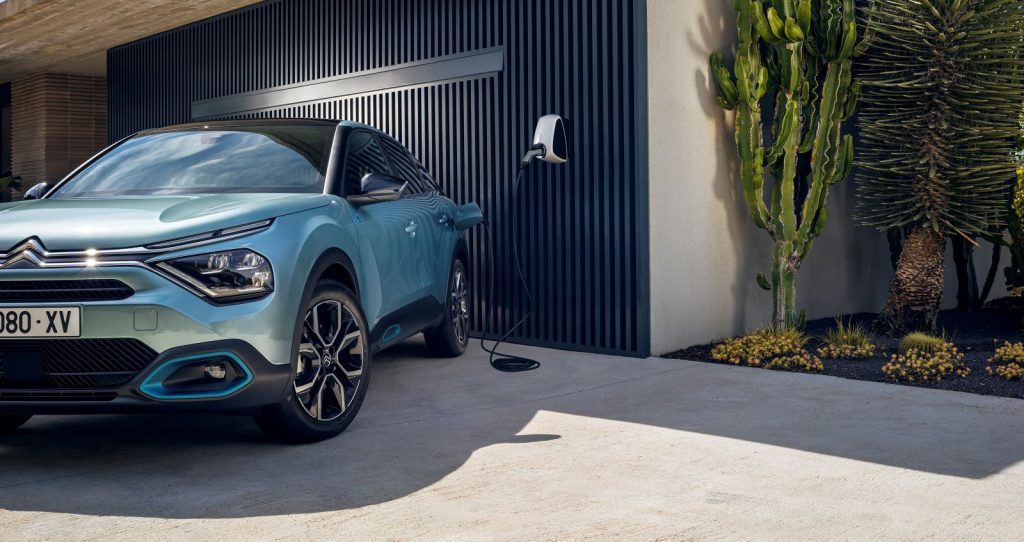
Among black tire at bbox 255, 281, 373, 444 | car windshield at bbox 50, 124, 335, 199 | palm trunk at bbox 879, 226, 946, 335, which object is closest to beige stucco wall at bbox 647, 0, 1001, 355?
palm trunk at bbox 879, 226, 946, 335

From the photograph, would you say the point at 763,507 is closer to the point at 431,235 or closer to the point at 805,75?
the point at 431,235

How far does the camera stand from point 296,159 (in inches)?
215

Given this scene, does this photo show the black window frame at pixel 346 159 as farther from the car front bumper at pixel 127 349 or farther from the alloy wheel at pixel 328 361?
the car front bumper at pixel 127 349

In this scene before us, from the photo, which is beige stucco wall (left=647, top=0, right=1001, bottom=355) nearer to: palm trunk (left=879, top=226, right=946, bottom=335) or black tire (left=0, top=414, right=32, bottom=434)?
palm trunk (left=879, top=226, right=946, bottom=335)

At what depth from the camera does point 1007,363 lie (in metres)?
6.74

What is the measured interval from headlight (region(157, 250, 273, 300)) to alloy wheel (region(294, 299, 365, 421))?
37 cm

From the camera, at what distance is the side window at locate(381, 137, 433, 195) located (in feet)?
21.5

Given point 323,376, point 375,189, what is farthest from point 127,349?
point 375,189

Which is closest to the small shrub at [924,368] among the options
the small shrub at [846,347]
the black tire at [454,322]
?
the small shrub at [846,347]

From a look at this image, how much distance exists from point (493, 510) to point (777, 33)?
200 inches

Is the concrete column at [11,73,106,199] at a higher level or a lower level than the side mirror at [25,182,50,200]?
higher

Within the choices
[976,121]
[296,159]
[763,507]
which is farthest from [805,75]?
[763,507]

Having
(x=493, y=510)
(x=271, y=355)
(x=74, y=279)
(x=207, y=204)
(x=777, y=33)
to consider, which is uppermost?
(x=777, y=33)

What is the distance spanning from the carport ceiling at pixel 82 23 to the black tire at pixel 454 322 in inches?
211
